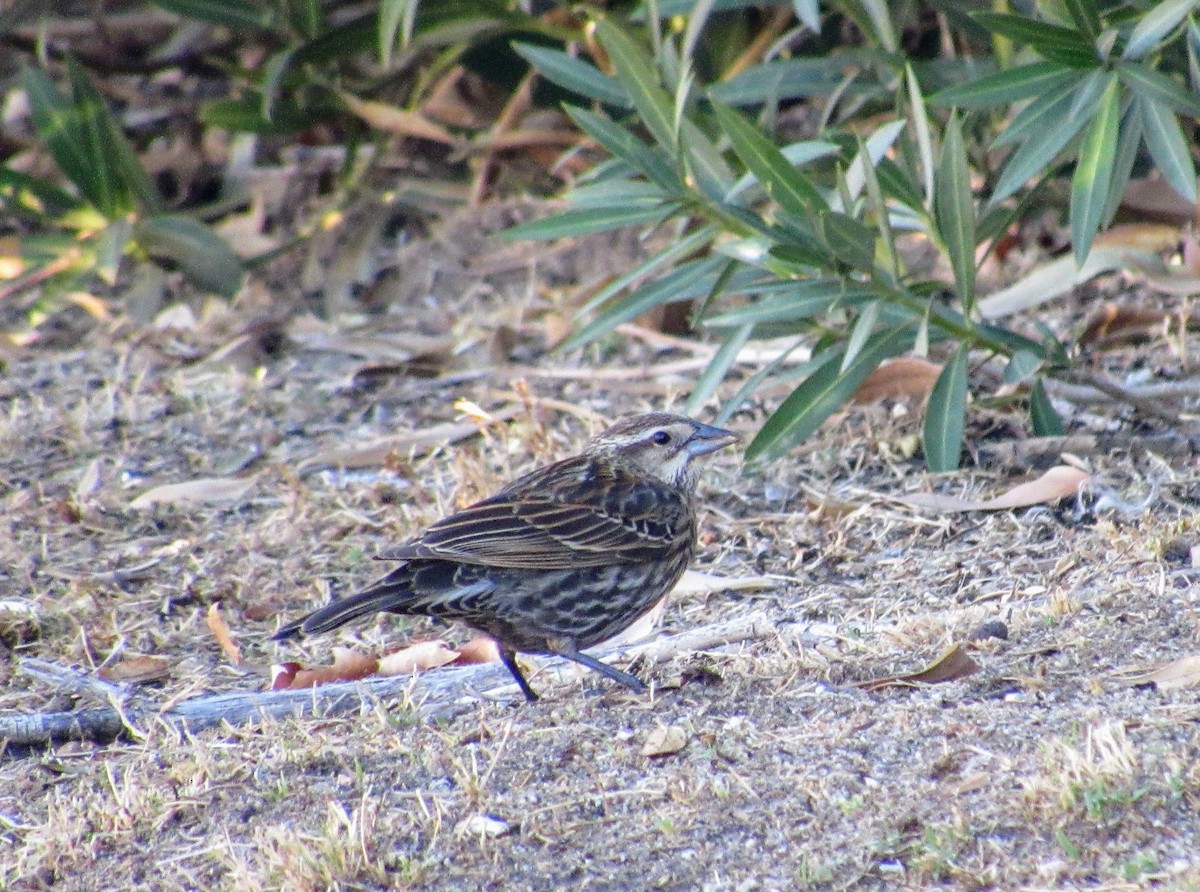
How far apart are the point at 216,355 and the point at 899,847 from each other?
5468 mm

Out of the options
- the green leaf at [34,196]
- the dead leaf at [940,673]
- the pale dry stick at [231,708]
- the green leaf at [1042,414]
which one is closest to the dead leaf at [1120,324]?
the green leaf at [1042,414]

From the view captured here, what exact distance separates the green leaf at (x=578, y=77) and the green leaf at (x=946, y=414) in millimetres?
1934

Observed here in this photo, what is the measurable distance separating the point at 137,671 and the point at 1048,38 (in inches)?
140

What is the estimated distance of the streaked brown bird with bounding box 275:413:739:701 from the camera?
4.84 meters

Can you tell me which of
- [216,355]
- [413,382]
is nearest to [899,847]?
[413,382]

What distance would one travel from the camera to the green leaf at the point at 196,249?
8.51 metres

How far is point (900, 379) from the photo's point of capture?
617 centimetres

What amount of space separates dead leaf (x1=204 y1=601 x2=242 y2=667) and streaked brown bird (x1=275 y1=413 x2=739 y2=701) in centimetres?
36

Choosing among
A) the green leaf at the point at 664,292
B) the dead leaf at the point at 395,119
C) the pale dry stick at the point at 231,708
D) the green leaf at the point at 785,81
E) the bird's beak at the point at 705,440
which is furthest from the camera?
the dead leaf at the point at 395,119

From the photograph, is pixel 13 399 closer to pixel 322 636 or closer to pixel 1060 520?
pixel 322 636

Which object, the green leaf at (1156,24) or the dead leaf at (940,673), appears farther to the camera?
the green leaf at (1156,24)

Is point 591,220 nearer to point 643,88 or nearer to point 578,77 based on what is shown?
point 643,88

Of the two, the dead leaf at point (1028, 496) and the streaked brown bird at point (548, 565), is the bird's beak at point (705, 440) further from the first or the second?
the dead leaf at point (1028, 496)

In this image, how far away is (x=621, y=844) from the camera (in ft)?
11.8
